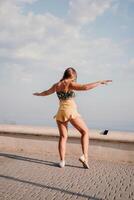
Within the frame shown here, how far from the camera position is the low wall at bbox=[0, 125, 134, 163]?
7672 mm

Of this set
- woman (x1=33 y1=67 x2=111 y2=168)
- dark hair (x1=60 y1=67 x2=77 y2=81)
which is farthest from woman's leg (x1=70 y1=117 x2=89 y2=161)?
dark hair (x1=60 y1=67 x2=77 y2=81)

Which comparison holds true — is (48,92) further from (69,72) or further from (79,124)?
(79,124)

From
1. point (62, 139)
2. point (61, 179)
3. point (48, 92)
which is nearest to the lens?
point (61, 179)

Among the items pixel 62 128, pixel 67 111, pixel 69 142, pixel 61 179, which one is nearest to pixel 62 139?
pixel 62 128

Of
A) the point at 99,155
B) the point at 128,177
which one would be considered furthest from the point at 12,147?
the point at 128,177

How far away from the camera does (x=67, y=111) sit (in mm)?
7203

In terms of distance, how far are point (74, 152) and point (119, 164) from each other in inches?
42.4

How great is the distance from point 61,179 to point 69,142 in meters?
1.98

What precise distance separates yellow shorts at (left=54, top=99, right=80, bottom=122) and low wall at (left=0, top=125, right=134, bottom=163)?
0.89m

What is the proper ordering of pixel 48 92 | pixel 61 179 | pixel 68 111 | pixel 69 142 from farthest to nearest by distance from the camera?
pixel 69 142 → pixel 48 92 → pixel 68 111 → pixel 61 179

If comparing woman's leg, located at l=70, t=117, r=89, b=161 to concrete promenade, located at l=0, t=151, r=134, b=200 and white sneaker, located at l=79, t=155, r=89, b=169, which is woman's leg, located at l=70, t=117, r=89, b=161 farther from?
concrete promenade, located at l=0, t=151, r=134, b=200

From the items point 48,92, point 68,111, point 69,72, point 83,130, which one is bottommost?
point 83,130

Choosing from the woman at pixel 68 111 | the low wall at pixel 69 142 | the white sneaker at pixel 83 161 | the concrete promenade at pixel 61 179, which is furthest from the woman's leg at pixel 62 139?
the low wall at pixel 69 142

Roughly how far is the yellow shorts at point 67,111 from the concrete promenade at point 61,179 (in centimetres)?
94
